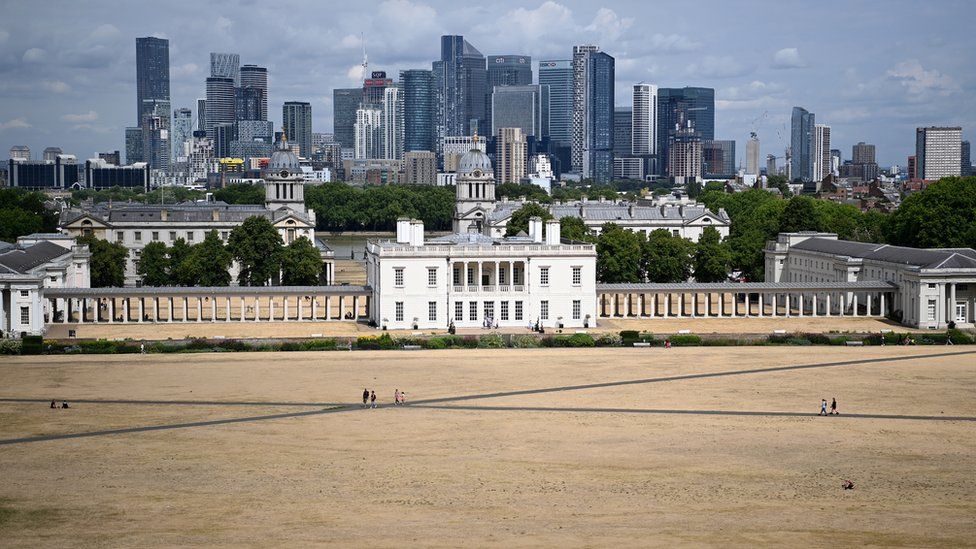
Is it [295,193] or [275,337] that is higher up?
[295,193]

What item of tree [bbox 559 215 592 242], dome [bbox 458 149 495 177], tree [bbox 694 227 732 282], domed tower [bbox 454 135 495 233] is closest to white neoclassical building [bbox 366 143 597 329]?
tree [bbox 559 215 592 242]

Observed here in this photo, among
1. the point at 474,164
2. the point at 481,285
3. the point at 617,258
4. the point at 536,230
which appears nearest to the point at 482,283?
the point at 481,285

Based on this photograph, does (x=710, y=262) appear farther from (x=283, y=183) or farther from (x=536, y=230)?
(x=283, y=183)

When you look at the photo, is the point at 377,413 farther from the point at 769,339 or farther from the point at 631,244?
the point at 631,244

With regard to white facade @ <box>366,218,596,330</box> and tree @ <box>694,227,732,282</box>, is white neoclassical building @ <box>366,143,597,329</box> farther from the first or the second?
tree @ <box>694,227,732,282</box>

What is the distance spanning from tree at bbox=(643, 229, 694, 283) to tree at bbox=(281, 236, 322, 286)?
24.5 m

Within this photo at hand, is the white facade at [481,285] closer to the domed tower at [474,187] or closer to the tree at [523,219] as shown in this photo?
the tree at [523,219]

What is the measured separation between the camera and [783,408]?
54.7m

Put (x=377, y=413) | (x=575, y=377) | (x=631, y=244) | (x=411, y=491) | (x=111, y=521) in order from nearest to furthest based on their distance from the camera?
(x=111, y=521) < (x=411, y=491) < (x=377, y=413) < (x=575, y=377) < (x=631, y=244)

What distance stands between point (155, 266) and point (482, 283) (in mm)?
30416

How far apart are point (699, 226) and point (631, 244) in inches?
1676

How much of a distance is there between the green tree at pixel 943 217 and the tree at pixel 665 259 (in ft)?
61.4

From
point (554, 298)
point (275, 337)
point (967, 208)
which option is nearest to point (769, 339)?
point (554, 298)

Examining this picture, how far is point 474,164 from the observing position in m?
148
